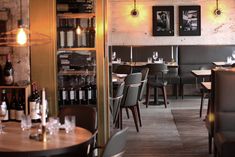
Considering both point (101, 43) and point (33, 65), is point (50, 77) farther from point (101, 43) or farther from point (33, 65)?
point (101, 43)

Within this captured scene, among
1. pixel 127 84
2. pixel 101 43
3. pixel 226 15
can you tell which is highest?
pixel 226 15

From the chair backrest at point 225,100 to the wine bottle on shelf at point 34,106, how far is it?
2.05 meters

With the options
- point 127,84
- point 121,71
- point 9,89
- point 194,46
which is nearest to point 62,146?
point 9,89

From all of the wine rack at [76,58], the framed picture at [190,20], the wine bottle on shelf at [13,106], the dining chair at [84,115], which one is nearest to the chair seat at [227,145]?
the dining chair at [84,115]

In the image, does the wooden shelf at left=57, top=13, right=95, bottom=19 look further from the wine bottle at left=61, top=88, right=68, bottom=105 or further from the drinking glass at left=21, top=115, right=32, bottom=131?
the drinking glass at left=21, top=115, right=32, bottom=131

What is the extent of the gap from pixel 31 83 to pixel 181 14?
6.30 m

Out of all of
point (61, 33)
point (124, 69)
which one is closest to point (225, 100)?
point (61, 33)

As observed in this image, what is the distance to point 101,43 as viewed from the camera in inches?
207

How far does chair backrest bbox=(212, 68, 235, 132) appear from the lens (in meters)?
5.12

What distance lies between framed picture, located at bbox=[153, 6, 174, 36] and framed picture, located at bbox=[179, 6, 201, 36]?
8.7 inches

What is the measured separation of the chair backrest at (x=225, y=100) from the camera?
16.8 ft

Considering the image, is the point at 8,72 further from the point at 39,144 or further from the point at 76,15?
the point at 39,144

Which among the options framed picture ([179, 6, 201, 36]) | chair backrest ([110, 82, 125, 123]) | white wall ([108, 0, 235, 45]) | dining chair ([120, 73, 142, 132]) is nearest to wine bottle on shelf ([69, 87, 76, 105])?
chair backrest ([110, 82, 125, 123])

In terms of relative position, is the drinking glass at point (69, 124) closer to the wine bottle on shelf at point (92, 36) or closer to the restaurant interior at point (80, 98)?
the restaurant interior at point (80, 98)
